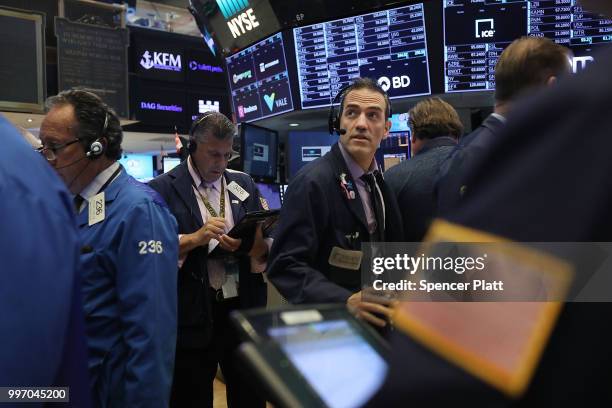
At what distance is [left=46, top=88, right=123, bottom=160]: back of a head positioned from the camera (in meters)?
2.07

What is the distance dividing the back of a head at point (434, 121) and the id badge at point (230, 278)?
1.25m

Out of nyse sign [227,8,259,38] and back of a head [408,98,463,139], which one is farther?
nyse sign [227,8,259,38]

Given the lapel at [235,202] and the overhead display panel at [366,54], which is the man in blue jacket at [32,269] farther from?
the overhead display panel at [366,54]

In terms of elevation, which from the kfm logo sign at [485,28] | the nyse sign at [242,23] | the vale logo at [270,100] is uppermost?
the nyse sign at [242,23]

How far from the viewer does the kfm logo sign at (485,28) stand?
4.01 m

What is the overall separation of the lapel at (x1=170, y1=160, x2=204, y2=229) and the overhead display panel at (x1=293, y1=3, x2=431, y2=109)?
2.07 meters

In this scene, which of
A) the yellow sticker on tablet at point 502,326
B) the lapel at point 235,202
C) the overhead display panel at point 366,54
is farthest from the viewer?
the overhead display panel at point 366,54

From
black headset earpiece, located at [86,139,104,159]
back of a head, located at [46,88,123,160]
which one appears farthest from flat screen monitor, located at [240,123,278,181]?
black headset earpiece, located at [86,139,104,159]

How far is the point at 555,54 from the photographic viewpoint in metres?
1.83

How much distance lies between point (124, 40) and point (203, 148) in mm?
5759

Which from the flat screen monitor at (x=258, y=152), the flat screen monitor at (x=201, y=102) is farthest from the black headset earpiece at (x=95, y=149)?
the flat screen monitor at (x=201, y=102)

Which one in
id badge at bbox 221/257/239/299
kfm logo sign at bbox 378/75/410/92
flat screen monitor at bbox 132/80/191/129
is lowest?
id badge at bbox 221/257/239/299

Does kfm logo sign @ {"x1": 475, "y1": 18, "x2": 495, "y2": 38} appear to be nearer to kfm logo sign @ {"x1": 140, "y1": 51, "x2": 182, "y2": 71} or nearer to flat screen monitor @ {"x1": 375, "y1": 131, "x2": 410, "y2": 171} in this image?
flat screen monitor @ {"x1": 375, "y1": 131, "x2": 410, "y2": 171}

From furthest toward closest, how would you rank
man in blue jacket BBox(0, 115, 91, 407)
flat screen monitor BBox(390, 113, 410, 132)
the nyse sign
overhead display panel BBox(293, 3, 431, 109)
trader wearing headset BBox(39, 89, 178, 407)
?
the nyse sign < flat screen monitor BBox(390, 113, 410, 132) < overhead display panel BBox(293, 3, 431, 109) < trader wearing headset BBox(39, 89, 178, 407) < man in blue jacket BBox(0, 115, 91, 407)
